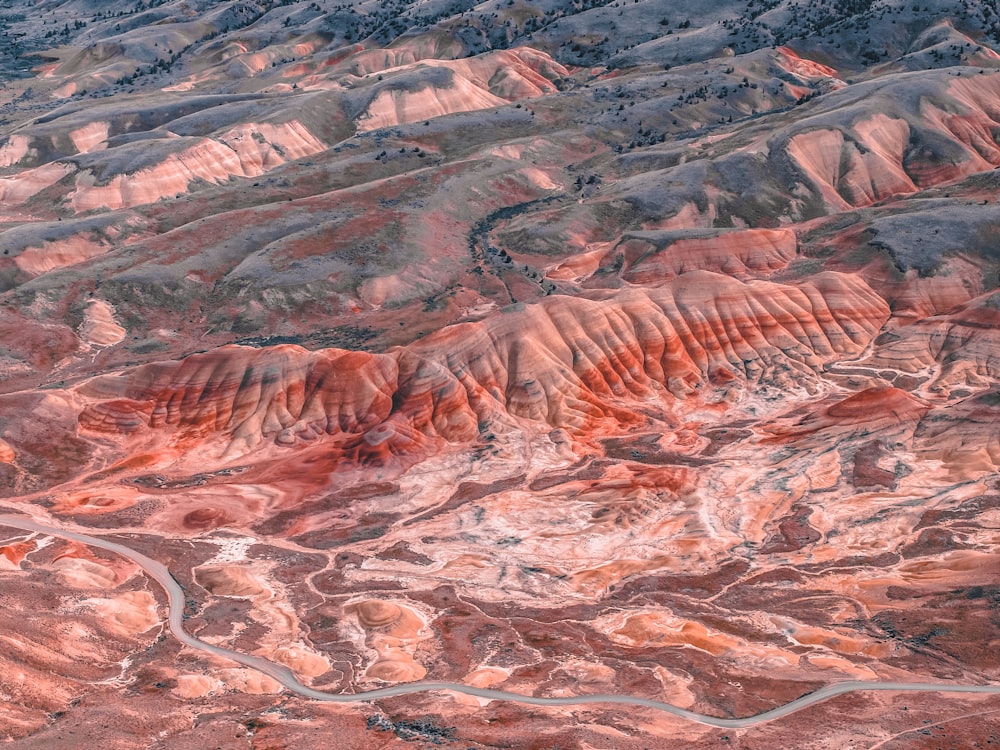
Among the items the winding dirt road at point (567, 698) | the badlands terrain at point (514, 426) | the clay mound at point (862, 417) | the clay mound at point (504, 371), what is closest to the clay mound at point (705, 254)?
the badlands terrain at point (514, 426)

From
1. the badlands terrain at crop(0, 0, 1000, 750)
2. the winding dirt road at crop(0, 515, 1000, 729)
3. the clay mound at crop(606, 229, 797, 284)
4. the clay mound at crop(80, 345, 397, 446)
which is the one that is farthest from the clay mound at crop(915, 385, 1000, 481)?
the clay mound at crop(80, 345, 397, 446)

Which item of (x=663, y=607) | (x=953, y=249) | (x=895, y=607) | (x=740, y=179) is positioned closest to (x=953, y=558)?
(x=895, y=607)

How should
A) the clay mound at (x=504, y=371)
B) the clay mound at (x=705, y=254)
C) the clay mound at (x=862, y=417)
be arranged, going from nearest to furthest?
1. the clay mound at (x=862, y=417)
2. the clay mound at (x=504, y=371)
3. the clay mound at (x=705, y=254)

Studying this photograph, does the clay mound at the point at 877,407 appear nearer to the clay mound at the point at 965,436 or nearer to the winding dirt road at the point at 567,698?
the clay mound at the point at 965,436

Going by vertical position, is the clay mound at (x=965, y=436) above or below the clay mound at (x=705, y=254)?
below

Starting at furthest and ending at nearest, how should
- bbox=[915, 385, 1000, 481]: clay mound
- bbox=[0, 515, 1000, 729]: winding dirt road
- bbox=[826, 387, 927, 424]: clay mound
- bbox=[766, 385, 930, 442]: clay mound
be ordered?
bbox=[826, 387, 927, 424]: clay mound, bbox=[766, 385, 930, 442]: clay mound, bbox=[915, 385, 1000, 481]: clay mound, bbox=[0, 515, 1000, 729]: winding dirt road

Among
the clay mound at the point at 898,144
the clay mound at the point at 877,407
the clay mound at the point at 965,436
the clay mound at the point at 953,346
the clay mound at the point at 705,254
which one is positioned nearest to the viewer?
the clay mound at the point at 965,436

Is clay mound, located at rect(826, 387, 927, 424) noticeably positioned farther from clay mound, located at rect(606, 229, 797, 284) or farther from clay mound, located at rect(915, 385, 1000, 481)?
clay mound, located at rect(606, 229, 797, 284)

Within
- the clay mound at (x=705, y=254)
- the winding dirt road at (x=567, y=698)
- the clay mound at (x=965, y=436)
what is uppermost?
the clay mound at (x=705, y=254)
